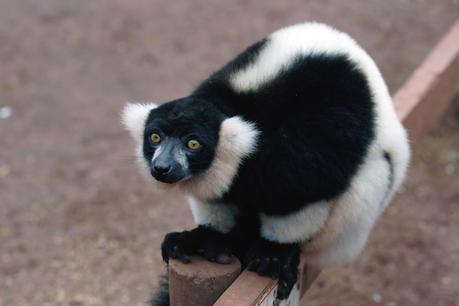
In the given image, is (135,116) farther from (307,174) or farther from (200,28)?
(200,28)

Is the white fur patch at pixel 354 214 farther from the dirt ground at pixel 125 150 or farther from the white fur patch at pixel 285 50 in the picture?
the dirt ground at pixel 125 150

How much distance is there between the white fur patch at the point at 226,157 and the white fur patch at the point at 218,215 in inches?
5.8

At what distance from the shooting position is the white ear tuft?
3225 millimetres

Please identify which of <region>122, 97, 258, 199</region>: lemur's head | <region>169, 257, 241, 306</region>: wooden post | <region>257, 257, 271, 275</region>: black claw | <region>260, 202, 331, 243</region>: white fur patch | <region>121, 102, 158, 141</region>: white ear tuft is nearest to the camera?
<region>169, 257, 241, 306</region>: wooden post

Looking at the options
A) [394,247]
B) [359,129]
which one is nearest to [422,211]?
[394,247]

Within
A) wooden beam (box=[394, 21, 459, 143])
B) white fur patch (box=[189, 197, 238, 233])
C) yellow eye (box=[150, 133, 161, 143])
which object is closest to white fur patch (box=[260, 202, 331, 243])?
white fur patch (box=[189, 197, 238, 233])

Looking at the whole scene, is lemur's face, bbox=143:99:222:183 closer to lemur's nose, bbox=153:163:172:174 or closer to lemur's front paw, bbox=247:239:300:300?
lemur's nose, bbox=153:163:172:174

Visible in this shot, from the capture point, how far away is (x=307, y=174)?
3021 millimetres

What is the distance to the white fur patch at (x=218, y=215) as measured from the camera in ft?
10.7

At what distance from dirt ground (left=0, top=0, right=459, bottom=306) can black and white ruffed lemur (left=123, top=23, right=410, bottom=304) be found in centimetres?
176

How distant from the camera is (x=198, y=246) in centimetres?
306

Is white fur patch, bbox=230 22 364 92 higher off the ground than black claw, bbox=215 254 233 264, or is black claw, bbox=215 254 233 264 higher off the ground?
white fur patch, bbox=230 22 364 92

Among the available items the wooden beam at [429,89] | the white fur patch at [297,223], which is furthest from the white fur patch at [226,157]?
the wooden beam at [429,89]

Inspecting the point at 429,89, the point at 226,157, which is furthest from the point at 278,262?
the point at 429,89
